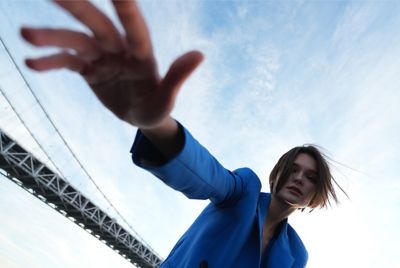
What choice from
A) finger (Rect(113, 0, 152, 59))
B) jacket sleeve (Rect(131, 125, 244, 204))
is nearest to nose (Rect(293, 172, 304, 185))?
jacket sleeve (Rect(131, 125, 244, 204))

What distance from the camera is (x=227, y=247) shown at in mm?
2020

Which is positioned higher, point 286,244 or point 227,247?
point 286,244

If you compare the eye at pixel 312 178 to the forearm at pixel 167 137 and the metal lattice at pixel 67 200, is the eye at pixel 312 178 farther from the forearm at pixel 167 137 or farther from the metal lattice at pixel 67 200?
the metal lattice at pixel 67 200

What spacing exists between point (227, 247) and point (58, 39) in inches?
68.1

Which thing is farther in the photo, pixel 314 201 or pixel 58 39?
pixel 314 201

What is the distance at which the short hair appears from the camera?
286 centimetres

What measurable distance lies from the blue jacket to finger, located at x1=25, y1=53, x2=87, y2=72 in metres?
0.58

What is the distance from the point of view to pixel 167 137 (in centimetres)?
151

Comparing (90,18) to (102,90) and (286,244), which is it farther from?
(286,244)

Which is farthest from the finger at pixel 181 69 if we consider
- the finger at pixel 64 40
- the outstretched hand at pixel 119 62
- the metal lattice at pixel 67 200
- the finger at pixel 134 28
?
the metal lattice at pixel 67 200

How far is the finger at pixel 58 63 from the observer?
0.88 m

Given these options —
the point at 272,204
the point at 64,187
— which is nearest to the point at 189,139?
the point at 272,204

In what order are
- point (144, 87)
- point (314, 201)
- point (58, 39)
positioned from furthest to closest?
point (314, 201) → point (144, 87) → point (58, 39)

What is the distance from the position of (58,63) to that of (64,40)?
9 centimetres
